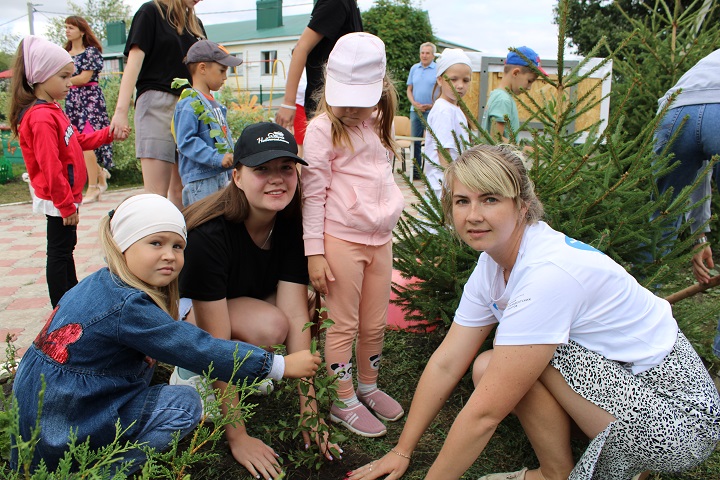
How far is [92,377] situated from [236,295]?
2.39 ft

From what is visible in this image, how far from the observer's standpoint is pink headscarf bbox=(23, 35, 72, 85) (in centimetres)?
298

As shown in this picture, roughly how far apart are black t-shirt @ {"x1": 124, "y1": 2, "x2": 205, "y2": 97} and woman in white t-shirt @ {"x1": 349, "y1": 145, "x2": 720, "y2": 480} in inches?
88.9

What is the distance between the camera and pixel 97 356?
174cm

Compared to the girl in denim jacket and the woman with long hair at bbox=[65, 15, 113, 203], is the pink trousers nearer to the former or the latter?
the girl in denim jacket

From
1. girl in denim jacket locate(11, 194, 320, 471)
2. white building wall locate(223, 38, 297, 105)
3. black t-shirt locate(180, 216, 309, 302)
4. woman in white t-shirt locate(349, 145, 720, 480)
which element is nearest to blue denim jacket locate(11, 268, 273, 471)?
girl in denim jacket locate(11, 194, 320, 471)

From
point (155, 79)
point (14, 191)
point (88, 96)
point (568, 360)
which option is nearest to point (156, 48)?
point (155, 79)

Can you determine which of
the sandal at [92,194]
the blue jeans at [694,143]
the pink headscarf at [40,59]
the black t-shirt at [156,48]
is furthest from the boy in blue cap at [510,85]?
Result: the sandal at [92,194]

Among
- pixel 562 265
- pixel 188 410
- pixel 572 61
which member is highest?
pixel 572 61

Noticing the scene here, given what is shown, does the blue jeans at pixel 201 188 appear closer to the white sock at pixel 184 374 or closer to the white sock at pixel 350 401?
the white sock at pixel 184 374

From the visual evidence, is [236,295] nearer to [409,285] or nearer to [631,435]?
[409,285]

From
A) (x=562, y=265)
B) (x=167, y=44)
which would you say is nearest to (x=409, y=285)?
(x=562, y=265)

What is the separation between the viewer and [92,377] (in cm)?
174

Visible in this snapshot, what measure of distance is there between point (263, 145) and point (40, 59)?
5.42ft

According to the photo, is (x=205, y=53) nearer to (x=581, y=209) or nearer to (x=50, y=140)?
(x=50, y=140)
